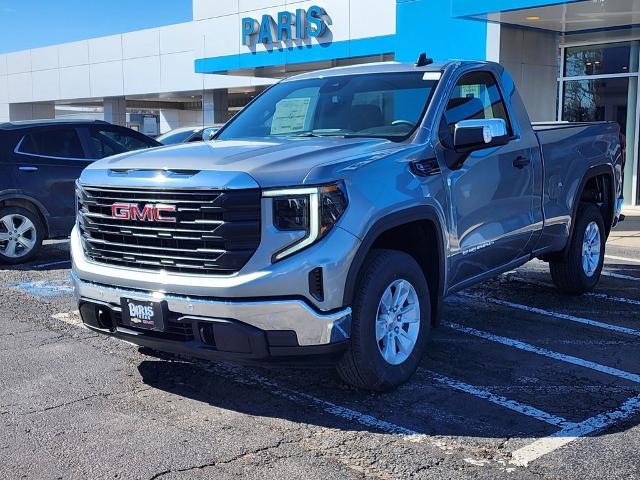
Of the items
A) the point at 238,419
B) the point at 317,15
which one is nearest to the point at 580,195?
the point at 238,419

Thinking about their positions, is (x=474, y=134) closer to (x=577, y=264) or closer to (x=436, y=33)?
(x=577, y=264)

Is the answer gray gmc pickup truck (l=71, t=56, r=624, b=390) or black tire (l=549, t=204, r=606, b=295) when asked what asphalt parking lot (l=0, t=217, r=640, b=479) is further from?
black tire (l=549, t=204, r=606, b=295)

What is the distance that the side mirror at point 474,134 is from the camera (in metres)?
4.93

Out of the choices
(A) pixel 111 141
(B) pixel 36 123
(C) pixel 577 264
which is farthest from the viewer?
(A) pixel 111 141

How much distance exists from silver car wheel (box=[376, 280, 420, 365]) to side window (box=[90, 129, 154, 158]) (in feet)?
21.1

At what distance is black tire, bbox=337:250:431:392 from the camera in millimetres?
4242

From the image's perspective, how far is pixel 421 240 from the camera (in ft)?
16.3

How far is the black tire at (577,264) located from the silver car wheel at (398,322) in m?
2.87

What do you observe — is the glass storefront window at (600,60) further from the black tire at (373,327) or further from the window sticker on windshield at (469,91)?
the black tire at (373,327)

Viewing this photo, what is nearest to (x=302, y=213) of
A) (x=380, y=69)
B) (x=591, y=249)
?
(x=380, y=69)

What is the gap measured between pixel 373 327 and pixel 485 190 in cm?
163

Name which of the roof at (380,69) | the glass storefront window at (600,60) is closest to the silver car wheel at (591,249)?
the roof at (380,69)

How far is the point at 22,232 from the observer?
9414 millimetres

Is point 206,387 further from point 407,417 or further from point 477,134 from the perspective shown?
point 477,134
